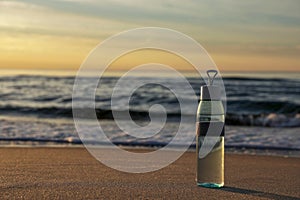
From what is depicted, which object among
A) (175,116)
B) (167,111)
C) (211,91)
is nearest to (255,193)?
(211,91)

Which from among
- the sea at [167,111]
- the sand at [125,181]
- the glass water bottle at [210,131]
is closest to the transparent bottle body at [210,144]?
the glass water bottle at [210,131]

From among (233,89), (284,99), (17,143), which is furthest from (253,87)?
(17,143)

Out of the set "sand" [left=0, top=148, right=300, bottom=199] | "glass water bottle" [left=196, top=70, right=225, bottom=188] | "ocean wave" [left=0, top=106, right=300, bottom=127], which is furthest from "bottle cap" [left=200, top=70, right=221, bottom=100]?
"ocean wave" [left=0, top=106, right=300, bottom=127]

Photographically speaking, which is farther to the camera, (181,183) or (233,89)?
(233,89)

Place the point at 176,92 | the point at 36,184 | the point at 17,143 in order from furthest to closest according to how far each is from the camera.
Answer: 1. the point at 176,92
2. the point at 17,143
3. the point at 36,184

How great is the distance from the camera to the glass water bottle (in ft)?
9.46

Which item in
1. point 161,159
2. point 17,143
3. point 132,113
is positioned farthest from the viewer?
point 132,113

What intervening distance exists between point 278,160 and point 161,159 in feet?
3.94

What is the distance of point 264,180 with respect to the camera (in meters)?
3.58

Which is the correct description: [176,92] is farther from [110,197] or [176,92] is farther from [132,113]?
[110,197]

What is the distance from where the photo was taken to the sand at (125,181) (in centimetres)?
289

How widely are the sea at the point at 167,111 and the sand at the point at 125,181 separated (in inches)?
87.2

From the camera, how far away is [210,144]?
9.72 ft

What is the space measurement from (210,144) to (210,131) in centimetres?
8
